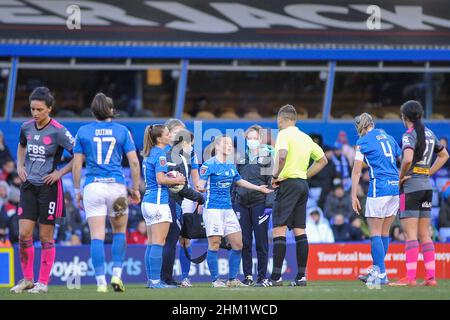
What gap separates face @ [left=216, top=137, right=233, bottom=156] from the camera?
14.5 m

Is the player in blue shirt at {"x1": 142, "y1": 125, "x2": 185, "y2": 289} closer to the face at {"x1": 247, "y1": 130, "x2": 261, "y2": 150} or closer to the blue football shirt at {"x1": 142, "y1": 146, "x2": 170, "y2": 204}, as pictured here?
the blue football shirt at {"x1": 142, "y1": 146, "x2": 170, "y2": 204}

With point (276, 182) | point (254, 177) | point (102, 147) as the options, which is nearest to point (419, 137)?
point (276, 182)

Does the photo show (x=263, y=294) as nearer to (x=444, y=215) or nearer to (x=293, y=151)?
(x=293, y=151)

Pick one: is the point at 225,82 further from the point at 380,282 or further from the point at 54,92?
the point at 380,282

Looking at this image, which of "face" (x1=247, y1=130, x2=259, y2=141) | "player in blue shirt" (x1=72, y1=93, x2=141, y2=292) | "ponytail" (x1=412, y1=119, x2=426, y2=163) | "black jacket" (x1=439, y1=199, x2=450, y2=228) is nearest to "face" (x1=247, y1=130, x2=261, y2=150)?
"face" (x1=247, y1=130, x2=259, y2=141)

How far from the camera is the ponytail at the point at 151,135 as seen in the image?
1356 cm

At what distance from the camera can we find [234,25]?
72.5ft

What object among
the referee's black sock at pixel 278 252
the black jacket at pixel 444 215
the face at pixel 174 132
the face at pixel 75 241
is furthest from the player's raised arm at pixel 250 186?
the black jacket at pixel 444 215

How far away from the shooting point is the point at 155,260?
44.3 ft

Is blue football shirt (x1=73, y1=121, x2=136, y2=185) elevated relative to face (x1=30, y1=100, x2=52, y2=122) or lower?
lower

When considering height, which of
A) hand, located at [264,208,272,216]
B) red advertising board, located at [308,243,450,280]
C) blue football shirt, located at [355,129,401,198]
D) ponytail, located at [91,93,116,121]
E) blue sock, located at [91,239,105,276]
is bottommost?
red advertising board, located at [308,243,450,280]

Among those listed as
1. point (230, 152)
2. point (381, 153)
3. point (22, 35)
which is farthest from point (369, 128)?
point (22, 35)

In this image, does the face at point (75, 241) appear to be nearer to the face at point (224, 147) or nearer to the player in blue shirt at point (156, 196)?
the face at point (224, 147)

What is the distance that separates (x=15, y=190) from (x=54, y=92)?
2.47 metres
